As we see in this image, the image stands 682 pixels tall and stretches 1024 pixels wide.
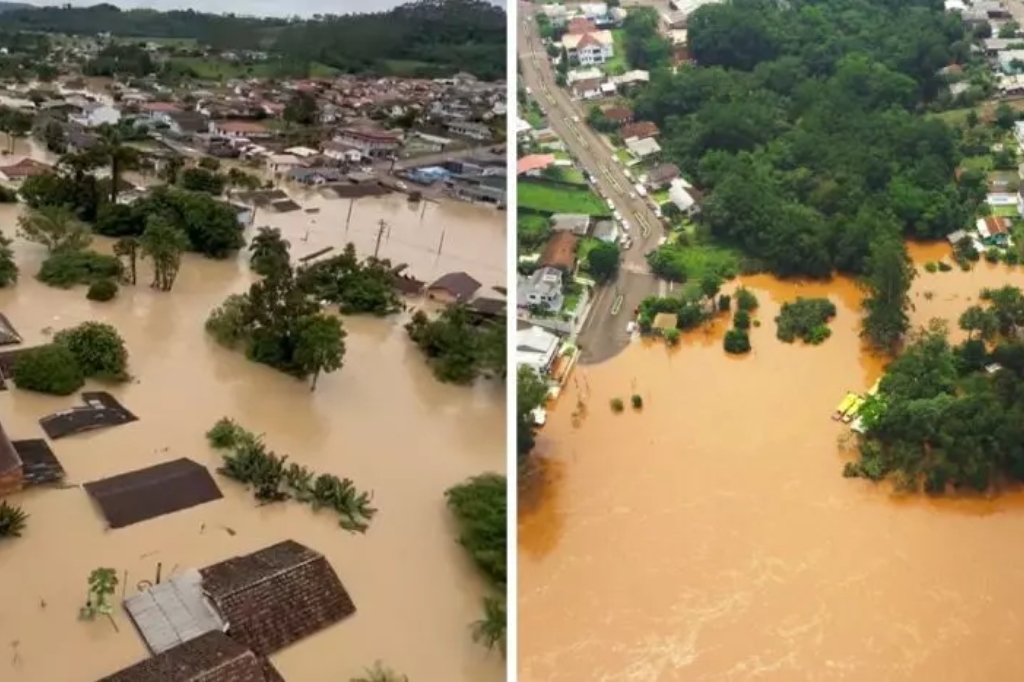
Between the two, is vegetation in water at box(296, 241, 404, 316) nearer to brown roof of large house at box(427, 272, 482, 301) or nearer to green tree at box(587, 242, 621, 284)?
brown roof of large house at box(427, 272, 482, 301)

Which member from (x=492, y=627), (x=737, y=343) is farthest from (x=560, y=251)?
(x=492, y=627)

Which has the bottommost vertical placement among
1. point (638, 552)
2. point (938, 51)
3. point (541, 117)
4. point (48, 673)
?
point (638, 552)

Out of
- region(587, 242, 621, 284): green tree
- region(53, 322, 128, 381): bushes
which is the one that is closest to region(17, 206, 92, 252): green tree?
region(53, 322, 128, 381): bushes

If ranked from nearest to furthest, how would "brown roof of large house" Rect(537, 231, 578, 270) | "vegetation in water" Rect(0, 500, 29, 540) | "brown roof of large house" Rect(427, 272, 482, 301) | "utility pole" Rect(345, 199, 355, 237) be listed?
1. "vegetation in water" Rect(0, 500, 29, 540)
2. "brown roof of large house" Rect(537, 231, 578, 270)
3. "brown roof of large house" Rect(427, 272, 482, 301)
4. "utility pole" Rect(345, 199, 355, 237)

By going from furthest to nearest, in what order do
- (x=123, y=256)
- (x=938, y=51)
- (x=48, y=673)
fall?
(x=938, y=51)
(x=123, y=256)
(x=48, y=673)

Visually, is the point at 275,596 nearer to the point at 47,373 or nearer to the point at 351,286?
the point at 47,373

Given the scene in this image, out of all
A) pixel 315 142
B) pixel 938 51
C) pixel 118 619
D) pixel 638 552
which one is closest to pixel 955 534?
pixel 638 552

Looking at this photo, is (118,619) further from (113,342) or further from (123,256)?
(123,256)

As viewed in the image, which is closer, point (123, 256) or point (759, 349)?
point (759, 349)
